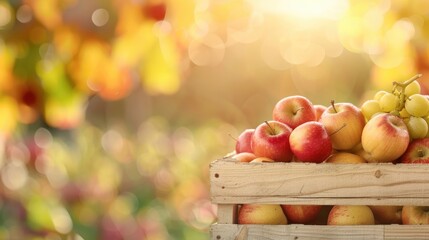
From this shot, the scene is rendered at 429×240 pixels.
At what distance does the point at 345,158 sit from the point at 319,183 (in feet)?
0.34

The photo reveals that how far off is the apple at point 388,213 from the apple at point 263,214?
18 cm

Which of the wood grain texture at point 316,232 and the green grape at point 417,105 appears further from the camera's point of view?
the green grape at point 417,105

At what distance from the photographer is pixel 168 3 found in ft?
9.84

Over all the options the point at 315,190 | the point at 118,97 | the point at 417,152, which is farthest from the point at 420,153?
the point at 118,97

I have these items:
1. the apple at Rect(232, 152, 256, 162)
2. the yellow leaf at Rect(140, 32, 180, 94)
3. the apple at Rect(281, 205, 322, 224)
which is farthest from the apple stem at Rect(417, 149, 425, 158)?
the yellow leaf at Rect(140, 32, 180, 94)

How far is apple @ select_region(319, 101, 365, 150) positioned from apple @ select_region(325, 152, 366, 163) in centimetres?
3

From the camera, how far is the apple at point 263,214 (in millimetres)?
1794

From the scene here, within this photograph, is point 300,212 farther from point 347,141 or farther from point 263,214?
point 347,141

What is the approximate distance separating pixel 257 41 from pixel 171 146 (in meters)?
3.54

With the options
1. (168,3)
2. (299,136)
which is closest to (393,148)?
(299,136)

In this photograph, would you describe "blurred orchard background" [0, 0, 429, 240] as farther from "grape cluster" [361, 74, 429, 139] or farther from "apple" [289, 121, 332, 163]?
"apple" [289, 121, 332, 163]

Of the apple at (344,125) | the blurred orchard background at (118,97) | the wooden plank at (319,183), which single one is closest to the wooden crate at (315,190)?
the wooden plank at (319,183)

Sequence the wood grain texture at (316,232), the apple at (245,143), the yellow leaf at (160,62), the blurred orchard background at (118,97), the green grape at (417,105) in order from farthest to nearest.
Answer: the yellow leaf at (160,62) < the blurred orchard background at (118,97) < the apple at (245,143) < the green grape at (417,105) < the wood grain texture at (316,232)

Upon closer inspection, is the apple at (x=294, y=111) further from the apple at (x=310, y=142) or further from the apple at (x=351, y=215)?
the apple at (x=351, y=215)
